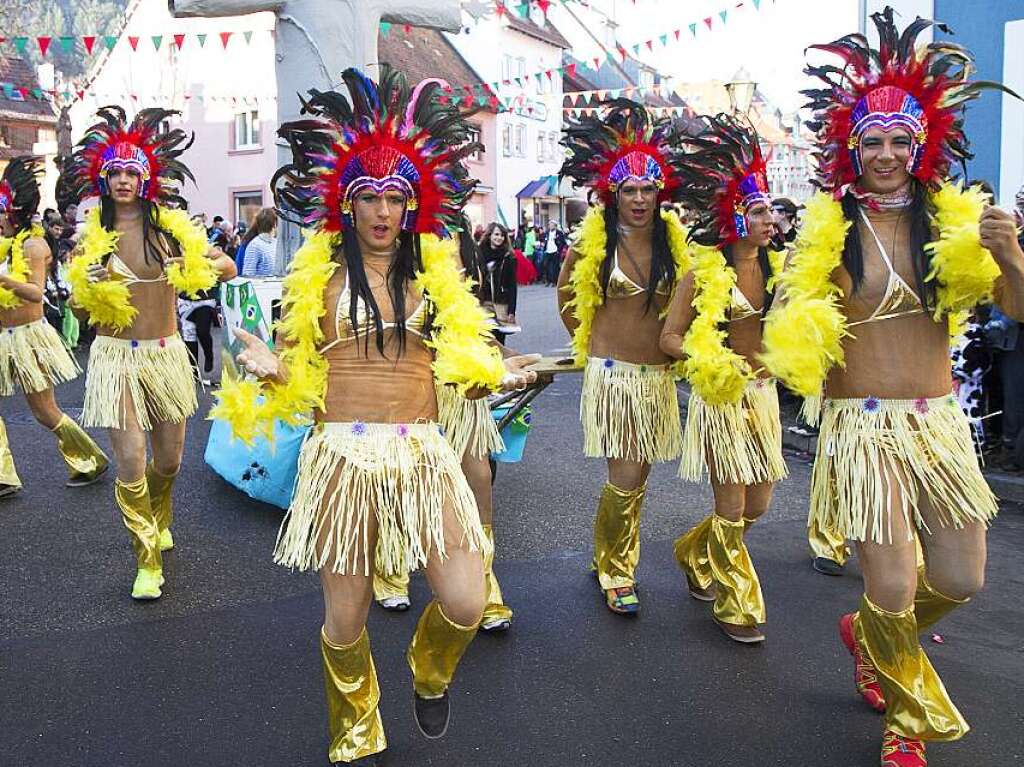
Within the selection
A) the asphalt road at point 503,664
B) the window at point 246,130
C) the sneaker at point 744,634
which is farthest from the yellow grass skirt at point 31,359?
the window at point 246,130

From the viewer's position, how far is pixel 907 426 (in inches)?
121

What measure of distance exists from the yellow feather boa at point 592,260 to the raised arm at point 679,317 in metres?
0.30

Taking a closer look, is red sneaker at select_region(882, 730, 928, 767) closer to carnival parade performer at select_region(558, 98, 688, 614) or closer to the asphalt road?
the asphalt road

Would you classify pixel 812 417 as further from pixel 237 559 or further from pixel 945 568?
pixel 237 559

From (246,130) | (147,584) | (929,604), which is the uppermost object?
(246,130)

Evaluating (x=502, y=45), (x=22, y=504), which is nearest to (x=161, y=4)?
(x=502, y=45)

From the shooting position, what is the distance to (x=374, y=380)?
3059 mm

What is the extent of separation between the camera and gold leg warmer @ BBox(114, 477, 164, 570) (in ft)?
15.1

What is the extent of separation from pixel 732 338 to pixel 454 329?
1603 millimetres

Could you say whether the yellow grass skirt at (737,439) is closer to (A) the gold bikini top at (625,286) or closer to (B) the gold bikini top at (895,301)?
(A) the gold bikini top at (625,286)

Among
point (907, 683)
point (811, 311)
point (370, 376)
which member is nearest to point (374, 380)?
point (370, 376)

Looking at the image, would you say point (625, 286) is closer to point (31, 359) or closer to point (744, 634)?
point (744, 634)

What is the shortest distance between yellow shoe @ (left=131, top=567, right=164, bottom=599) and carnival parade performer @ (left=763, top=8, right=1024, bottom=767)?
3027mm

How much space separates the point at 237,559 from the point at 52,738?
6.41 ft
